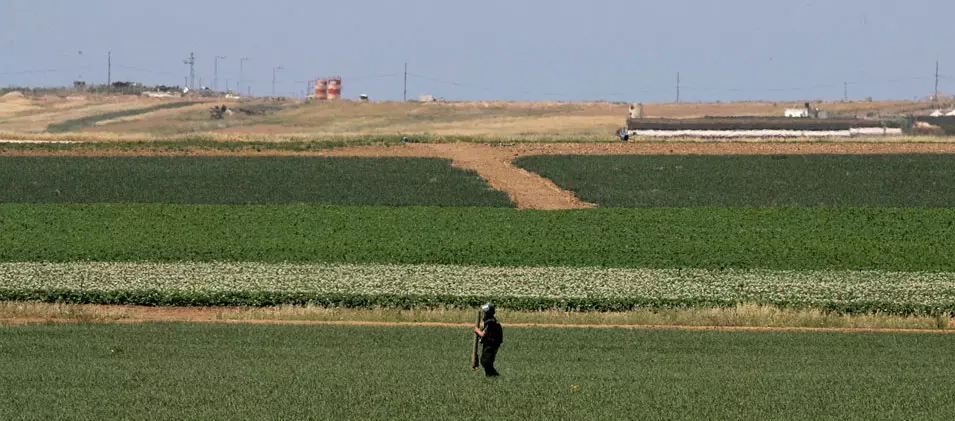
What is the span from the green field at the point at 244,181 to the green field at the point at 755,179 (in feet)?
18.4

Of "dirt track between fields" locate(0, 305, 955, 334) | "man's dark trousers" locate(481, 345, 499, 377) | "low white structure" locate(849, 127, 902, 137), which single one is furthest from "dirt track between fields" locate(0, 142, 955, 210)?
"man's dark trousers" locate(481, 345, 499, 377)

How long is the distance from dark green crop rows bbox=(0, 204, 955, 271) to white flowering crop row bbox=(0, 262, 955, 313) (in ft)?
6.66

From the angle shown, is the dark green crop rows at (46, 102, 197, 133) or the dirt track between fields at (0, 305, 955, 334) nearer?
the dirt track between fields at (0, 305, 955, 334)

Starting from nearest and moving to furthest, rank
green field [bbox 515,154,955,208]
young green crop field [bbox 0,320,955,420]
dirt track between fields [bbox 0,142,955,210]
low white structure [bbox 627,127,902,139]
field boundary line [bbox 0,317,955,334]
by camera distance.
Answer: young green crop field [bbox 0,320,955,420], field boundary line [bbox 0,317,955,334], green field [bbox 515,154,955,208], dirt track between fields [bbox 0,142,955,210], low white structure [bbox 627,127,902,139]

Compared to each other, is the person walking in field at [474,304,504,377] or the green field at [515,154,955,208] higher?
the green field at [515,154,955,208]

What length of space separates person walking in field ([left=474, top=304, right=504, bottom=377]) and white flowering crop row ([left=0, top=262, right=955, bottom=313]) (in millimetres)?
12702

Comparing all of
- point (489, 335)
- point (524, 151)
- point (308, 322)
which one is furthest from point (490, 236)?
point (524, 151)

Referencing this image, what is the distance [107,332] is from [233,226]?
23579 mm

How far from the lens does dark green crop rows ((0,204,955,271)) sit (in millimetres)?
46438

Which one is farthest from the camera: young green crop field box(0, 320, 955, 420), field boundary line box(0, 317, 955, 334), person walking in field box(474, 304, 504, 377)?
field boundary line box(0, 317, 955, 334)

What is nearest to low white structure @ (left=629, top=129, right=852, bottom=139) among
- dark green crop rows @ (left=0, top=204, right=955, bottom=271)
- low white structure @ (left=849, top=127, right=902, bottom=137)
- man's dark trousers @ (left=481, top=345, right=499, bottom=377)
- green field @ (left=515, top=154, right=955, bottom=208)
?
low white structure @ (left=849, top=127, right=902, bottom=137)

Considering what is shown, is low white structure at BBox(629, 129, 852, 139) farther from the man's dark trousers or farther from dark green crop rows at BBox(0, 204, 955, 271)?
the man's dark trousers

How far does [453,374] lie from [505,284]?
15230 mm

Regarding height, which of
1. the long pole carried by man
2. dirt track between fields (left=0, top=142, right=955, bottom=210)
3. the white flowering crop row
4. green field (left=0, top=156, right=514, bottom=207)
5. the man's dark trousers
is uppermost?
dirt track between fields (left=0, top=142, right=955, bottom=210)
